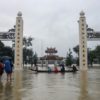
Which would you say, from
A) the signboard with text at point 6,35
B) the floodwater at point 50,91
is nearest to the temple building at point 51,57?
the signboard with text at point 6,35

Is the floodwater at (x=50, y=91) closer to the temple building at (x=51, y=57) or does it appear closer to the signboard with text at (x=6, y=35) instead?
the signboard with text at (x=6, y=35)

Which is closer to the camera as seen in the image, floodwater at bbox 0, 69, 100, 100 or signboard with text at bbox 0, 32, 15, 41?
floodwater at bbox 0, 69, 100, 100

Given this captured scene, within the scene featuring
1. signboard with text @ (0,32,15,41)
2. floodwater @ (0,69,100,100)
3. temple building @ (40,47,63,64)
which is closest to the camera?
floodwater @ (0,69,100,100)

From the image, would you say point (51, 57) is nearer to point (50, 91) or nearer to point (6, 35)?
point (6, 35)

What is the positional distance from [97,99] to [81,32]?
43.0 metres

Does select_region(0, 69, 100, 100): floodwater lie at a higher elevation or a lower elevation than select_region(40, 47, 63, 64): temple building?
lower

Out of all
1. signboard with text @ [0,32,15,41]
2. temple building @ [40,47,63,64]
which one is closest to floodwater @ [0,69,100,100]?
signboard with text @ [0,32,15,41]

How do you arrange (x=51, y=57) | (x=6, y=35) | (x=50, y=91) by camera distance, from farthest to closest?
(x=51, y=57), (x=6, y=35), (x=50, y=91)

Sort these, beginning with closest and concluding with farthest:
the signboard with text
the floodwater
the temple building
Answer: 1. the floodwater
2. the signboard with text
3. the temple building

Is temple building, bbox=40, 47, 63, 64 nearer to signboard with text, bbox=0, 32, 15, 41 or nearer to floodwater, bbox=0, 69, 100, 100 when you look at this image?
signboard with text, bbox=0, 32, 15, 41

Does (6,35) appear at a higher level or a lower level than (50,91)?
higher

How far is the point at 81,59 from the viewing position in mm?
52625

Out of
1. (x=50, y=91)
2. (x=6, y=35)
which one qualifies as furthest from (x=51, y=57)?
(x=50, y=91)

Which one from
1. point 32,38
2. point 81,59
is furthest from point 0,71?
point 32,38
